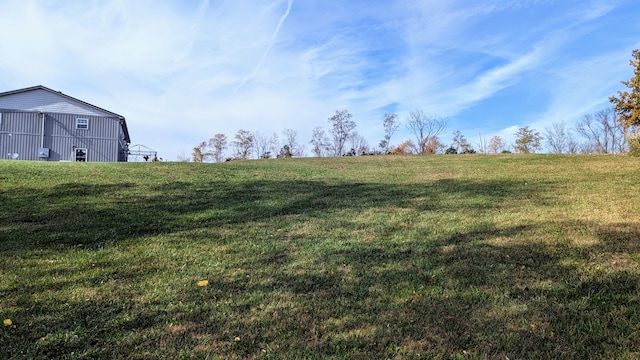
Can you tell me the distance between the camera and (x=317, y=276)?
407 cm

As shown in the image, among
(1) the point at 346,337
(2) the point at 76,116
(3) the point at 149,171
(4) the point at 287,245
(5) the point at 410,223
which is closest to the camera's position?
(1) the point at 346,337

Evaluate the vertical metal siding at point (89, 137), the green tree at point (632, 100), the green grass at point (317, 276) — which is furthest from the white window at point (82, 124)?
the green tree at point (632, 100)

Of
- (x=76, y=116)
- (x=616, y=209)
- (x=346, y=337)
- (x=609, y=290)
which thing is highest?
(x=76, y=116)

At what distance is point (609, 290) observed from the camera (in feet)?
11.4

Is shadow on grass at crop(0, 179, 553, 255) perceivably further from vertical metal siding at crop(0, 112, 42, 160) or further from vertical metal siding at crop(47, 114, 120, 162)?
vertical metal siding at crop(0, 112, 42, 160)

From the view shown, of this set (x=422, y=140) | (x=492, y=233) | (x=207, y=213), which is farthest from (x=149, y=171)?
(x=422, y=140)

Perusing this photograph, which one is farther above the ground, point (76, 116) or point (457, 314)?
point (76, 116)

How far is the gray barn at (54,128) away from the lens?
2452cm

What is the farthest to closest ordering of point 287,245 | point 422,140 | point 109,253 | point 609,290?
point 422,140 < point 287,245 < point 109,253 < point 609,290

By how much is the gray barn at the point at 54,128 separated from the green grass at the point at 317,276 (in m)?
20.7

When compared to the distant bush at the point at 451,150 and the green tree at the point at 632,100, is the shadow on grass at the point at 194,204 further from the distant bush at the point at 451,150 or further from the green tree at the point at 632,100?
the distant bush at the point at 451,150

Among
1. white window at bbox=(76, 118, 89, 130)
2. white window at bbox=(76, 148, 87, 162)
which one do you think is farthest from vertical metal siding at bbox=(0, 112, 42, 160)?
white window at bbox=(76, 148, 87, 162)

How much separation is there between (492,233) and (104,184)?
9216 mm

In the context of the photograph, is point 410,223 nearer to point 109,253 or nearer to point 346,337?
point 346,337
